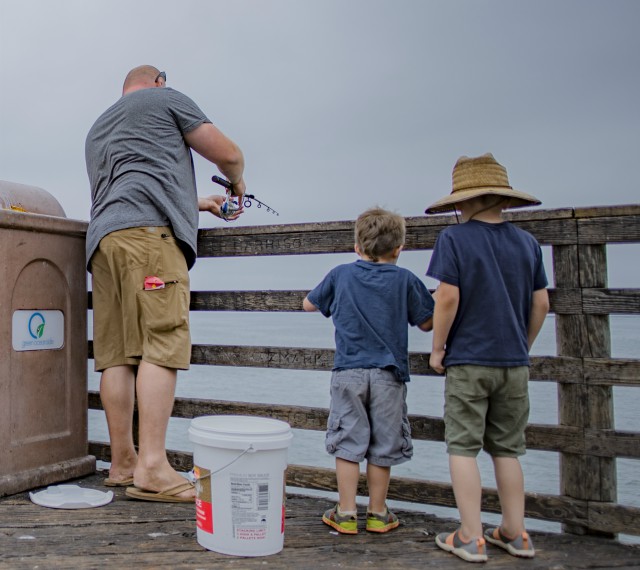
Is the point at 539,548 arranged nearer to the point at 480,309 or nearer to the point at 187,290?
the point at 480,309

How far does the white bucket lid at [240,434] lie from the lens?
2266 mm

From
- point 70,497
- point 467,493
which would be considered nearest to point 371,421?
point 467,493

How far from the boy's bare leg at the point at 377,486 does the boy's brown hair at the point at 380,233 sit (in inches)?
32.4

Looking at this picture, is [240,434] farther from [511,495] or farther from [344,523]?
[511,495]

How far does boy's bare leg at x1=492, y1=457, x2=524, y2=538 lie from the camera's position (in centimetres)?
234

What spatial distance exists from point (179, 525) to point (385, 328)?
1.07 meters

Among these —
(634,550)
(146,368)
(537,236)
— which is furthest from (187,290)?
(634,550)

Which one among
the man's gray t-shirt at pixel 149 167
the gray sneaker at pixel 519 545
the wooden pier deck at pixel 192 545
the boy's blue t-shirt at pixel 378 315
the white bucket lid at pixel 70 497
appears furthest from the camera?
the man's gray t-shirt at pixel 149 167

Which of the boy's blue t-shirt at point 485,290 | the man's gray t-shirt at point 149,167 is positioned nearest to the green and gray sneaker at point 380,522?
the boy's blue t-shirt at point 485,290

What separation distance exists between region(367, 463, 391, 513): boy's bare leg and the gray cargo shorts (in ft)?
0.12

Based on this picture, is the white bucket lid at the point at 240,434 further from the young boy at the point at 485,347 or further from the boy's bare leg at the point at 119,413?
the boy's bare leg at the point at 119,413

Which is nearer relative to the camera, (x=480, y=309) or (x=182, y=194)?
(x=480, y=309)

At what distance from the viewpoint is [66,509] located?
9.11 feet

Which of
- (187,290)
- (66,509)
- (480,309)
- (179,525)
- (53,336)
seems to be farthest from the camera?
(53,336)
